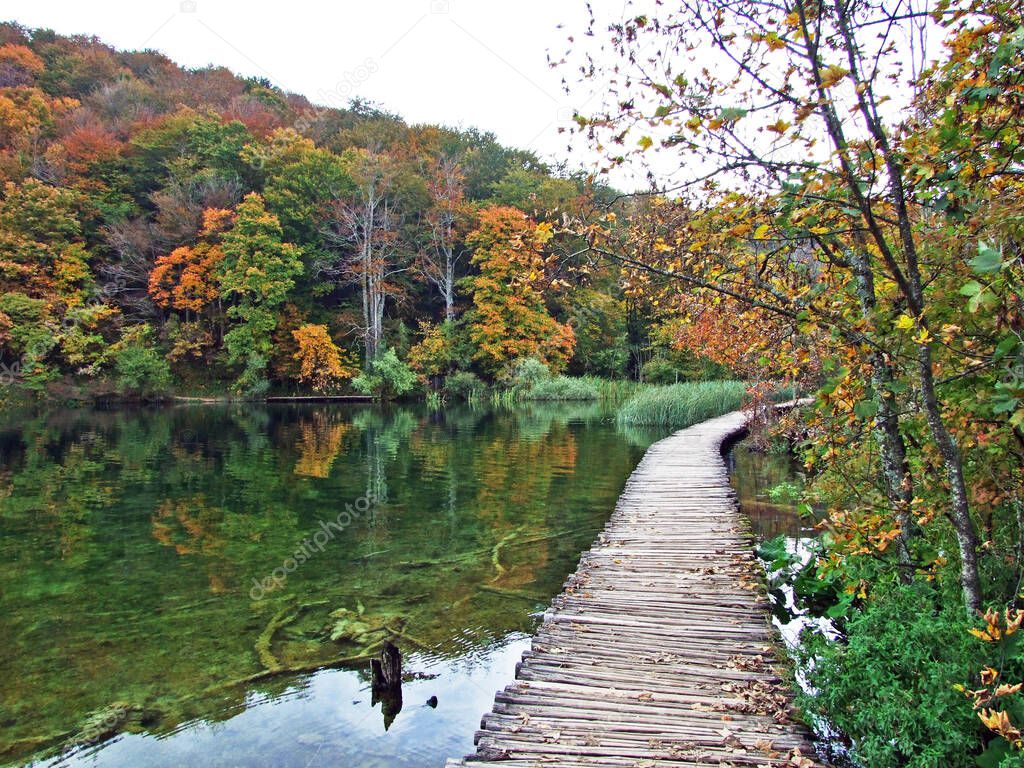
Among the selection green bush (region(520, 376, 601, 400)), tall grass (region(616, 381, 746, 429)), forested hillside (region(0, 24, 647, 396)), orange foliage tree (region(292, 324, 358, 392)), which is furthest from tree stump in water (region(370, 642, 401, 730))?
orange foliage tree (region(292, 324, 358, 392))

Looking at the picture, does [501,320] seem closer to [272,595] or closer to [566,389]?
[566,389]

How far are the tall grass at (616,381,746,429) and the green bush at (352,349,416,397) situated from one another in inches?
556

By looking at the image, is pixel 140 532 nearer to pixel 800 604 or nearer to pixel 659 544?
pixel 659 544

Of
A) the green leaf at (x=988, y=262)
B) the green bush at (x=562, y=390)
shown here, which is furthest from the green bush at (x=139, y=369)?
the green leaf at (x=988, y=262)

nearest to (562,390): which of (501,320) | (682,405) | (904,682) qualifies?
(501,320)

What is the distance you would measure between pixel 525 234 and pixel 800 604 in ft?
11.8

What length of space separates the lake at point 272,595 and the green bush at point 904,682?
2.07 m

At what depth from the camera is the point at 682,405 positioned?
18.9m

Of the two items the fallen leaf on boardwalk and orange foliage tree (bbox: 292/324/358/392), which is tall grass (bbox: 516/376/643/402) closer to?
orange foliage tree (bbox: 292/324/358/392)

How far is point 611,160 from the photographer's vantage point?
2830 mm

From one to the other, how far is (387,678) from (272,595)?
85.9 inches

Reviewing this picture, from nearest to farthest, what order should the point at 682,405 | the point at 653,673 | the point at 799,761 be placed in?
the point at 799,761 → the point at 653,673 → the point at 682,405

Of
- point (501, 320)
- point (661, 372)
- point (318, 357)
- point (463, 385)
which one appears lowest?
point (463, 385)

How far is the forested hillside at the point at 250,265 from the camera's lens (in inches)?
1182
